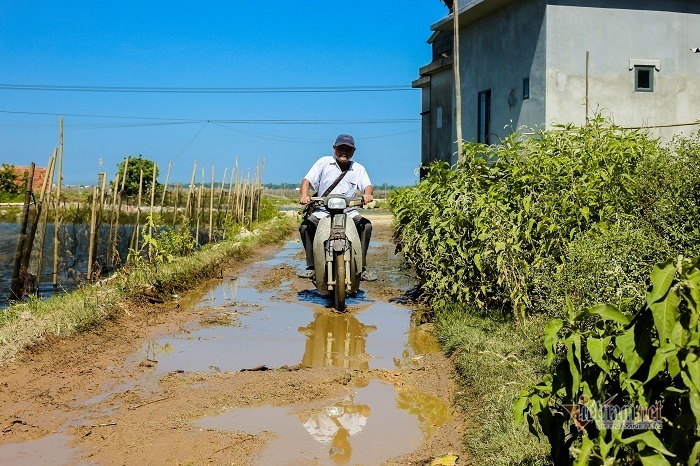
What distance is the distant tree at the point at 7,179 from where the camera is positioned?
1988 inches

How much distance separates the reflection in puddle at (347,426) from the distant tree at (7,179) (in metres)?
49.2

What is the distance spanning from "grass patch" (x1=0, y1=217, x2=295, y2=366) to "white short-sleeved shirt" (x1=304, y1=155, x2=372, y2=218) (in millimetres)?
2342

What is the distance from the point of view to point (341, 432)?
509 centimetres

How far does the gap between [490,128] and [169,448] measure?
43.8ft

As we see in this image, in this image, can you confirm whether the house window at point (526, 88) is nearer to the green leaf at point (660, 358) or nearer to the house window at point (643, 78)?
the house window at point (643, 78)

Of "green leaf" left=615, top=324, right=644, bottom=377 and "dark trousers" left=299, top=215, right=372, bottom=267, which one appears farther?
"dark trousers" left=299, top=215, right=372, bottom=267

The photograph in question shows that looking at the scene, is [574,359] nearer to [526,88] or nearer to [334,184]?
[334,184]

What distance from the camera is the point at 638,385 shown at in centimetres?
318

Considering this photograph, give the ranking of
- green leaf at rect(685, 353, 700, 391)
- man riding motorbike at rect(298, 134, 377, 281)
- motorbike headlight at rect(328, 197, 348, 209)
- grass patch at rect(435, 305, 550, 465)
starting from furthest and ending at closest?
man riding motorbike at rect(298, 134, 377, 281) < motorbike headlight at rect(328, 197, 348, 209) < grass patch at rect(435, 305, 550, 465) < green leaf at rect(685, 353, 700, 391)

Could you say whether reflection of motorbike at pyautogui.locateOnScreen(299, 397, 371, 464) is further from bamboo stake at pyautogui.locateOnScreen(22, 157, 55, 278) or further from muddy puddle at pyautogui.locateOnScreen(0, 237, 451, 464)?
bamboo stake at pyautogui.locateOnScreen(22, 157, 55, 278)

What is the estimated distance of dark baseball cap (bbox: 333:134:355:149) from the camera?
984cm

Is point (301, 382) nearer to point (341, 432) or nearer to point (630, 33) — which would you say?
point (341, 432)

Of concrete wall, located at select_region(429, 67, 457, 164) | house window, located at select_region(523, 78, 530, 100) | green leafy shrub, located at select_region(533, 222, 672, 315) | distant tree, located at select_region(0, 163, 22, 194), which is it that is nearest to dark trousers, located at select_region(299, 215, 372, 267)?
green leafy shrub, located at select_region(533, 222, 672, 315)

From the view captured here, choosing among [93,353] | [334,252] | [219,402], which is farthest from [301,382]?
[334,252]
